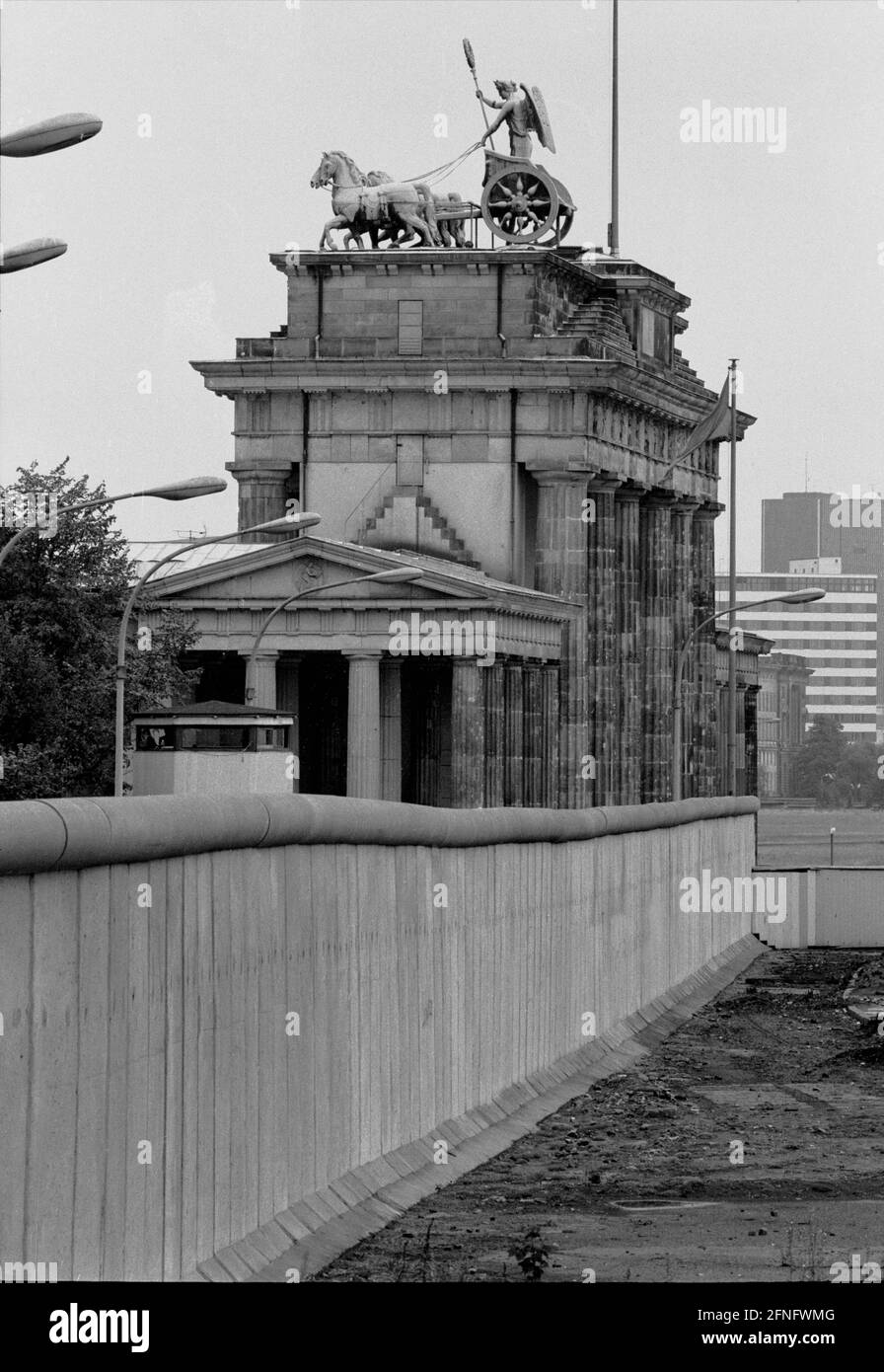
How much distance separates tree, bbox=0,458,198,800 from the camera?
5509 cm

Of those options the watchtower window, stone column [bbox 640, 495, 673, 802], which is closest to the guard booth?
the watchtower window

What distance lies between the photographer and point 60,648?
194 ft

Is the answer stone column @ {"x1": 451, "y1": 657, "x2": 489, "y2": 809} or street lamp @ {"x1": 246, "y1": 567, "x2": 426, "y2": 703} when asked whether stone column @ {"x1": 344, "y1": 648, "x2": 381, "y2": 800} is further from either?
street lamp @ {"x1": 246, "y1": 567, "x2": 426, "y2": 703}

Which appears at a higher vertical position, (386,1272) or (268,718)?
(268,718)

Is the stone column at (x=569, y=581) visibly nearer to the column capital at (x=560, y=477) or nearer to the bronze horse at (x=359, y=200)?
the column capital at (x=560, y=477)

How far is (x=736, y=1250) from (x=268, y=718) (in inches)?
1568

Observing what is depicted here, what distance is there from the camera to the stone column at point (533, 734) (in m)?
94.2

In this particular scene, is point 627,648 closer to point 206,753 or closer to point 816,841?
point 816,841

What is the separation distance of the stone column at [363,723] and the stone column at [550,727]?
11.0 m

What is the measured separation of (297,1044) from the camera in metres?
17.9

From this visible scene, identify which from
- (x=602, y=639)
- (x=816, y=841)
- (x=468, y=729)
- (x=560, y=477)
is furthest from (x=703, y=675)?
(x=468, y=729)

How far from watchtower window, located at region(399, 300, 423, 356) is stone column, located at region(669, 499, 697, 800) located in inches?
715

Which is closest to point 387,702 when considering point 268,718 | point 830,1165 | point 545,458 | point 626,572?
point 545,458
